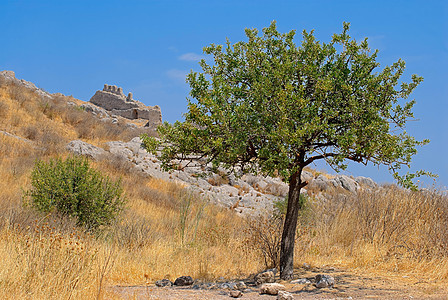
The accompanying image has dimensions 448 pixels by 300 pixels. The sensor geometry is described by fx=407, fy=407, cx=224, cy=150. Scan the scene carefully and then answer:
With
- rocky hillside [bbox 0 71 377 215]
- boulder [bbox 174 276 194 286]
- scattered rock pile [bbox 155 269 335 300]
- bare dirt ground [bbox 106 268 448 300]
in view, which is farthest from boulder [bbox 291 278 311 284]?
rocky hillside [bbox 0 71 377 215]

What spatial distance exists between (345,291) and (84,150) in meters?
16.2

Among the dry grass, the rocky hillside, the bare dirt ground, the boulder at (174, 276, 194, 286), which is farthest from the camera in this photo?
the rocky hillside

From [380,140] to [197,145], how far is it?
10.5 ft

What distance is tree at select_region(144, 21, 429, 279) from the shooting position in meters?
6.73

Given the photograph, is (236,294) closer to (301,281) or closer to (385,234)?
(301,281)

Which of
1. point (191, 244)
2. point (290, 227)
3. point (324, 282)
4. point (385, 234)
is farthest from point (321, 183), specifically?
point (324, 282)

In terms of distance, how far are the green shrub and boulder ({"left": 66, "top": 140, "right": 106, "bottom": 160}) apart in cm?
797

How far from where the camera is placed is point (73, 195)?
11.3 metres

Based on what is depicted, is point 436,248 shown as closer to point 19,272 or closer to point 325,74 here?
point 325,74

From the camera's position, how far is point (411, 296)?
22.1ft

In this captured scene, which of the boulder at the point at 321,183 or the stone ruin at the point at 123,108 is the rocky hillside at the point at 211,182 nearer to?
the boulder at the point at 321,183

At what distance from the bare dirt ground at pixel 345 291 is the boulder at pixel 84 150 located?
13.6m

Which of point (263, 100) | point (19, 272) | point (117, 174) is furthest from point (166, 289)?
point (117, 174)

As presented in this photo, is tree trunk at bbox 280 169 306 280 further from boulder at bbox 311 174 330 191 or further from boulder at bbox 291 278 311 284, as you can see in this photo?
boulder at bbox 311 174 330 191
